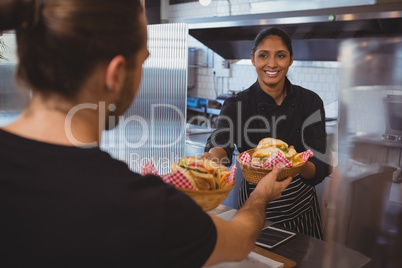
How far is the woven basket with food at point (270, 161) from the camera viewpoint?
4.73ft

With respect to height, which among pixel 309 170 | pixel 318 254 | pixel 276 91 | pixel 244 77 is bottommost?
pixel 318 254

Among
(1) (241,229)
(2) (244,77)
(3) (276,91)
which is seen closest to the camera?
(1) (241,229)

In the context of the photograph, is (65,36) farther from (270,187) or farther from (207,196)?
(270,187)

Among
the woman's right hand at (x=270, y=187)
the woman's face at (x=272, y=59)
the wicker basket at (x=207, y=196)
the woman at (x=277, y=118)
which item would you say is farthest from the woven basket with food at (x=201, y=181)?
the woman's face at (x=272, y=59)

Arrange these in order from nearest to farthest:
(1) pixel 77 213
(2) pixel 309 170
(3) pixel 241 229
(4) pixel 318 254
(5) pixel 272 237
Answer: (1) pixel 77 213 < (3) pixel 241 229 < (4) pixel 318 254 < (5) pixel 272 237 < (2) pixel 309 170

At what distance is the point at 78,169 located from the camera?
66cm

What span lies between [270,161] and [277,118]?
26.1 inches

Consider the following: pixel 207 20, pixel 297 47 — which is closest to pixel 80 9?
pixel 207 20

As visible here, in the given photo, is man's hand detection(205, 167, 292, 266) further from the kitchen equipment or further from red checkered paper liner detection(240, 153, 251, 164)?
the kitchen equipment

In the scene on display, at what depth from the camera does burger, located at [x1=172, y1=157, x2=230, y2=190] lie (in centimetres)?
117

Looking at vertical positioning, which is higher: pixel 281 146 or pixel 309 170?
pixel 281 146

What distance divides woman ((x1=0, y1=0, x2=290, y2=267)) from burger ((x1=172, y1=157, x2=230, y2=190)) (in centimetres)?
41

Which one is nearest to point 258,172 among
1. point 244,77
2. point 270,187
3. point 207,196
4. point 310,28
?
point 270,187

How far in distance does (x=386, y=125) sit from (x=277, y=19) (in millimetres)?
1432
